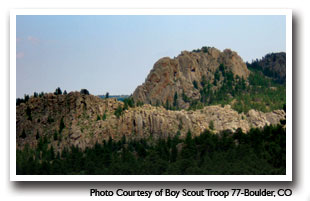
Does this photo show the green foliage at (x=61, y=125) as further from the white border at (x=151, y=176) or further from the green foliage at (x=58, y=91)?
the white border at (x=151, y=176)

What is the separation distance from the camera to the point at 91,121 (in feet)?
226

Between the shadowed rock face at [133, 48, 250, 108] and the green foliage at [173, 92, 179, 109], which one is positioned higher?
the shadowed rock face at [133, 48, 250, 108]

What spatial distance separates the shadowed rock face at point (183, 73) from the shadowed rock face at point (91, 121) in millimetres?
24535

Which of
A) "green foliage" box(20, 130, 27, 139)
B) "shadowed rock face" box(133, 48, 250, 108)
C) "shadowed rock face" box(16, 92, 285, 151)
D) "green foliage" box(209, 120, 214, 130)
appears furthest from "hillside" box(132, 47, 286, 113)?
"green foliage" box(20, 130, 27, 139)

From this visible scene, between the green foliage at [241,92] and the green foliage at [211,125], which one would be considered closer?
the green foliage at [211,125]

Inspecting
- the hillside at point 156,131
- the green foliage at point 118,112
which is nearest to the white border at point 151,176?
the hillside at point 156,131

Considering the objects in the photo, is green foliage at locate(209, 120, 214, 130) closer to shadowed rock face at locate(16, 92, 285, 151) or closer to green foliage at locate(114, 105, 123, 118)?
shadowed rock face at locate(16, 92, 285, 151)

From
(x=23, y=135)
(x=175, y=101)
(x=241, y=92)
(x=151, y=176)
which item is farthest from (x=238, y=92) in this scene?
(x=151, y=176)

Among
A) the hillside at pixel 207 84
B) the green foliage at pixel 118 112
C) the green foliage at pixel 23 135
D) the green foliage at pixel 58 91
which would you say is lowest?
the green foliage at pixel 23 135

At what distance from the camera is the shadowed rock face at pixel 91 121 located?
62875 millimetres

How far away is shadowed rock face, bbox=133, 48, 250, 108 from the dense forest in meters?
39.6

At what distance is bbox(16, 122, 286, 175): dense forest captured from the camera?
46625mm

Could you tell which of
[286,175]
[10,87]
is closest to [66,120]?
[10,87]

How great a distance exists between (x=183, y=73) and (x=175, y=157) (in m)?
61.4
